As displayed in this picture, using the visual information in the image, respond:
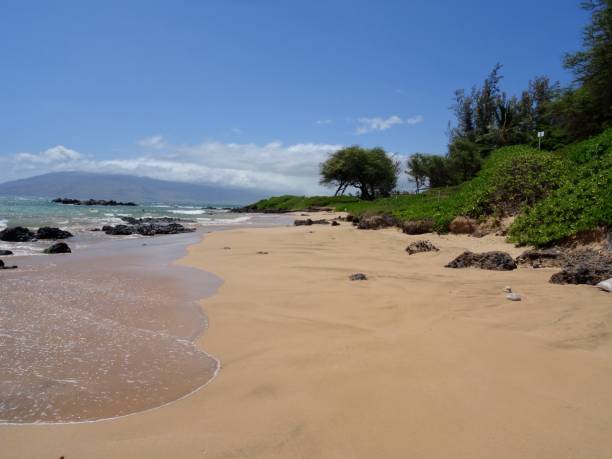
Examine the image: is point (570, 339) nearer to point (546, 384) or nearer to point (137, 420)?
point (546, 384)

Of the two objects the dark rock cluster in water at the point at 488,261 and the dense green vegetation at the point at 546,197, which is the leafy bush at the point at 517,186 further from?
the dark rock cluster in water at the point at 488,261

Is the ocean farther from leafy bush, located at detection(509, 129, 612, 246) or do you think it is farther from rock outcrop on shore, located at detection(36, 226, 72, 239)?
rock outcrop on shore, located at detection(36, 226, 72, 239)

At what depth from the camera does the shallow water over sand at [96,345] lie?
2.67 meters

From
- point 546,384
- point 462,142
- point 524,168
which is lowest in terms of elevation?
point 546,384

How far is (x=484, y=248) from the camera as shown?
9344 mm

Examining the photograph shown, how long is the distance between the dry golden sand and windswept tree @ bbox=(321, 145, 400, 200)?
54.2m

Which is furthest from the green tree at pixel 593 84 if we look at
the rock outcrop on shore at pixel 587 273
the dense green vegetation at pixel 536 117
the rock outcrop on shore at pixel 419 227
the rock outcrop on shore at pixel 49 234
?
the rock outcrop on shore at pixel 49 234

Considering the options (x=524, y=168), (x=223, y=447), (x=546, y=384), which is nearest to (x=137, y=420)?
(x=223, y=447)

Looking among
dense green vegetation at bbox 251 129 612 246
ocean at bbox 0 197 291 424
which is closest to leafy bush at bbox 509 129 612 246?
dense green vegetation at bbox 251 129 612 246

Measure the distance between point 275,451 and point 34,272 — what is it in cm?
724

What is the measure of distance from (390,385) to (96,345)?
272cm

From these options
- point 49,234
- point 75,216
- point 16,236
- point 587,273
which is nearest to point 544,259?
point 587,273

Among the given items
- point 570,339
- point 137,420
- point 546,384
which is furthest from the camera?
point 570,339

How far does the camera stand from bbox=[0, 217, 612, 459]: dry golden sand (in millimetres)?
2061
